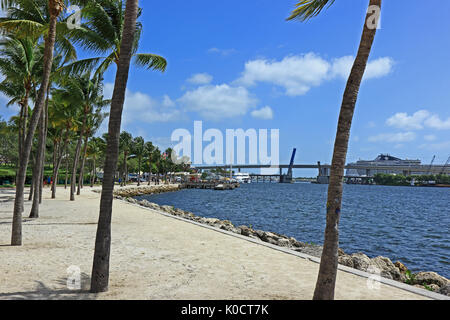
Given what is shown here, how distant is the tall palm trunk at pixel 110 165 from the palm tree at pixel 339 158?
3496 mm

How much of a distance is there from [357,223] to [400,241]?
718cm

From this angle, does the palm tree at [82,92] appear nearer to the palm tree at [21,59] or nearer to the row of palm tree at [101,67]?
the row of palm tree at [101,67]

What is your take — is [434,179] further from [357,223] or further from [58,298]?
[58,298]

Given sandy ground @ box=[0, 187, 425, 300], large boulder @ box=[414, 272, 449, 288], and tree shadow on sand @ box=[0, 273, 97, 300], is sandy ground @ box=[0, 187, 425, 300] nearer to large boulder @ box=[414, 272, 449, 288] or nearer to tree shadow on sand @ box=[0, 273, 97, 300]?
tree shadow on sand @ box=[0, 273, 97, 300]

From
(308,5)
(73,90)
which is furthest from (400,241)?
(73,90)

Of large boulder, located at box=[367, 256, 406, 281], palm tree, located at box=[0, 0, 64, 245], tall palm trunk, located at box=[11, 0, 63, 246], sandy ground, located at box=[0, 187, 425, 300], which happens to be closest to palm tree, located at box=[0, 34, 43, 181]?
palm tree, located at box=[0, 0, 64, 245]

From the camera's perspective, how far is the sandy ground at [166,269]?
5.92 meters

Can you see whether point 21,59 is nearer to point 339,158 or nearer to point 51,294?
point 51,294

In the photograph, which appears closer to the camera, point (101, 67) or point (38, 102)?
point (38, 102)

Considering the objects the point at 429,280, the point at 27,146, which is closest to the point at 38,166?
the point at 27,146

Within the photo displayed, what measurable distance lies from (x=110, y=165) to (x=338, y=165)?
3.65 m

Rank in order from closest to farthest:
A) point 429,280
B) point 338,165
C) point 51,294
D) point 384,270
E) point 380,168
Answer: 1. point 338,165
2. point 51,294
3. point 429,280
4. point 384,270
5. point 380,168

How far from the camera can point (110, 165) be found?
18.9 feet
